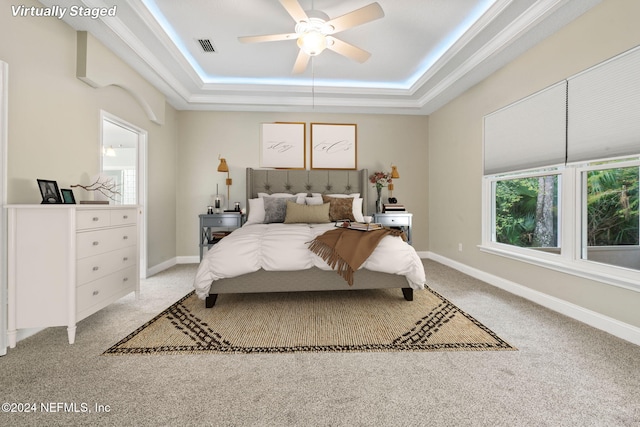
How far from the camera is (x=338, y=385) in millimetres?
1465

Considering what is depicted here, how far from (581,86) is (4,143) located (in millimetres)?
4067

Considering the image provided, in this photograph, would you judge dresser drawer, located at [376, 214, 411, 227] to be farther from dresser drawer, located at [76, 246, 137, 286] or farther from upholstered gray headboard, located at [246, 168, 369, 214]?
dresser drawer, located at [76, 246, 137, 286]

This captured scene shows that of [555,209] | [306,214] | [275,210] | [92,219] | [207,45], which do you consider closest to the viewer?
[92,219]

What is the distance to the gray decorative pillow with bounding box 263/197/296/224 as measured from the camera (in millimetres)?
3754

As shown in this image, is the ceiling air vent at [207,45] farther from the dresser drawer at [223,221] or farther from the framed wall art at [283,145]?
the dresser drawer at [223,221]

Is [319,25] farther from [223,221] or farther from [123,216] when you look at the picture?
[223,221]

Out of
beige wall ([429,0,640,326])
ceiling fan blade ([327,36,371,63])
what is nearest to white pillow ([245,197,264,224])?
ceiling fan blade ([327,36,371,63])

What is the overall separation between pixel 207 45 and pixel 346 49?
62.7 inches

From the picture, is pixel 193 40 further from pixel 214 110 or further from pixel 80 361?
pixel 80 361

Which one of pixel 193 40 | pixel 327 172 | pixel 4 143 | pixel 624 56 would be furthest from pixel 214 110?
pixel 624 56

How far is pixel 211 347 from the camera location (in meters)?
1.86

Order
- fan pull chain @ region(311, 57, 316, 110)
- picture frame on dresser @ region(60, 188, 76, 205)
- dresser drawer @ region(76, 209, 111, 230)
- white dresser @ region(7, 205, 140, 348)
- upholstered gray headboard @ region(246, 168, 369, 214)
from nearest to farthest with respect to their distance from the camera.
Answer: white dresser @ region(7, 205, 140, 348)
dresser drawer @ region(76, 209, 111, 230)
picture frame on dresser @ region(60, 188, 76, 205)
fan pull chain @ region(311, 57, 316, 110)
upholstered gray headboard @ region(246, 168, 369, 214)

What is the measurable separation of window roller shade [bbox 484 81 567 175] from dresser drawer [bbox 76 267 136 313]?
3.78 meters

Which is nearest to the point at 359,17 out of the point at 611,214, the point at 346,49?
the point at 346,49
